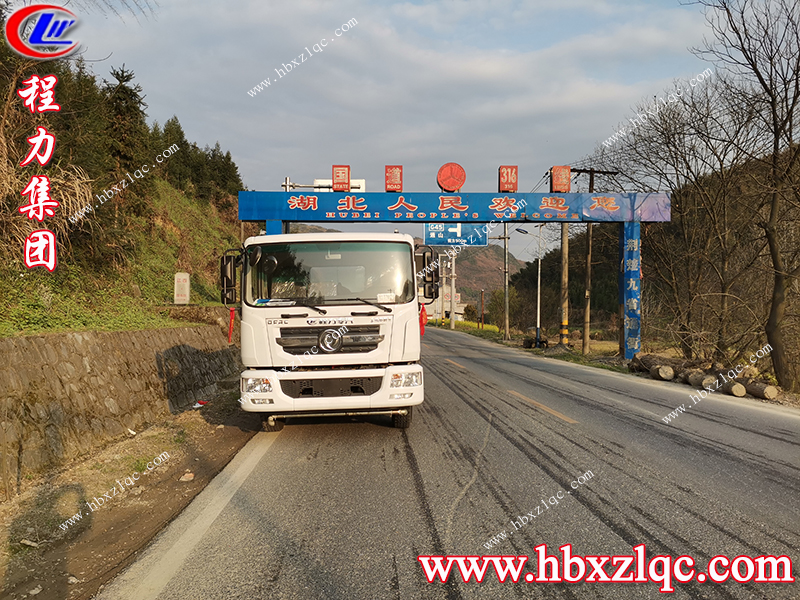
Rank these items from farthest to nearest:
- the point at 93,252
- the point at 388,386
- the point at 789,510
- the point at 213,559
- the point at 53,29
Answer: the point at 93,252
the point at 53,29
the point at 388,386
the point at 789,510
the point at 213,559

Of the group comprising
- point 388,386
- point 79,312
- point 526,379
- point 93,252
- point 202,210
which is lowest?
point 526,379

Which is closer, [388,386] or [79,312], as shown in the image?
[388,386]

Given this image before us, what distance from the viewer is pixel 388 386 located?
591 centimetres

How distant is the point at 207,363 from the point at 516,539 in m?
9.41

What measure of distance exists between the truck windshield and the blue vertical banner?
48.7 feet

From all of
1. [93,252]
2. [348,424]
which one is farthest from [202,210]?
[348,424]

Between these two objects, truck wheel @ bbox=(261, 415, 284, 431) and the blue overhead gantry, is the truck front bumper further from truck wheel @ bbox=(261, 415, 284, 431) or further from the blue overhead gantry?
the blue overhead gantry

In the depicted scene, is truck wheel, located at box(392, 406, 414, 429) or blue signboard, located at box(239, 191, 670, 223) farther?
blue signboard, located at box(239, 191, 670, 223)

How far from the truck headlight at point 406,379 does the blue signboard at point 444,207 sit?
12952 mm

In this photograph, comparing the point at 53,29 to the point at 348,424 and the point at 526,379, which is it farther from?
the point at 526,379

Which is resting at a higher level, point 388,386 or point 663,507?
point 388,386

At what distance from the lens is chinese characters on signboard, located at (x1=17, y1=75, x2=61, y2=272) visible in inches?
325

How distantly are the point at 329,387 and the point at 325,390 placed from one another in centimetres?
6

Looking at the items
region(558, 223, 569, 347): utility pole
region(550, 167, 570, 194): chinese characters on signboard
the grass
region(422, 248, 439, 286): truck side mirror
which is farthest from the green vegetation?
region(558, 223, 569, 347): utility pole
